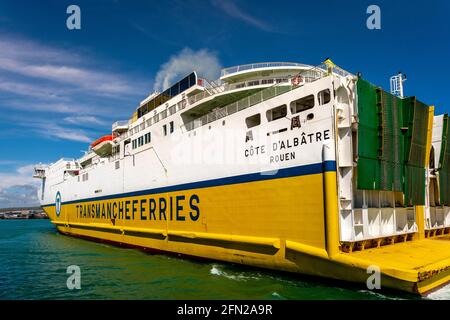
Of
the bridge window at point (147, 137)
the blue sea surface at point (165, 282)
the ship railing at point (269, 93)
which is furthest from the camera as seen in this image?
the bridge window at point (147, 137)

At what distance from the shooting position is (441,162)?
14016 millimetres

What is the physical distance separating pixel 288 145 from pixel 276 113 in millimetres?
1751

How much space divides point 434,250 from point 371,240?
74.3 inches

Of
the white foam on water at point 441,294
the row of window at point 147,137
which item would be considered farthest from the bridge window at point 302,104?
the row of window at point 147,137

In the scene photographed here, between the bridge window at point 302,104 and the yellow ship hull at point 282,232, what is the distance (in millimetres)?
2218

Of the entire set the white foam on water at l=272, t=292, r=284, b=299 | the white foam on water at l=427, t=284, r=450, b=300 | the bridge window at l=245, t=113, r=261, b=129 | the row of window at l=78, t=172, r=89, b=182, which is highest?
the bridge window at l=245, t=113, r=261, b=129

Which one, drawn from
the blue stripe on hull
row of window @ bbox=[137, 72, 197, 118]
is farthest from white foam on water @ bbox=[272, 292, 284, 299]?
row of window @ bbox=[137, 72, 197, 118]

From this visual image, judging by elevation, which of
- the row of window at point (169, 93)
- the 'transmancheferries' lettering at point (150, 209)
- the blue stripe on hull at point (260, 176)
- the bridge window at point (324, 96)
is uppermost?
the row of window at point (169, 93)

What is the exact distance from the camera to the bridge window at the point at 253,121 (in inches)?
499

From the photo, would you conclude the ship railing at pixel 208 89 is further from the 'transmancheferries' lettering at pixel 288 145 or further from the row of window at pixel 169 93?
the 'transmancheferries' lettering at pixel 288 145

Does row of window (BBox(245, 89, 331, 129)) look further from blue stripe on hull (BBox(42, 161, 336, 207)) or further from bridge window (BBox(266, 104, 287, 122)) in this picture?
blue stripe on hull (BBox(42, 161, 336, 207))

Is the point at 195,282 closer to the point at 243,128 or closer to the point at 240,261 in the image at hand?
the point at 240,261

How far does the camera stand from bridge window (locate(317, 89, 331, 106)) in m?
10.5

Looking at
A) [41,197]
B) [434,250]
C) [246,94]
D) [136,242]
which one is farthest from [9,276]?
[41,197]
